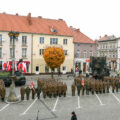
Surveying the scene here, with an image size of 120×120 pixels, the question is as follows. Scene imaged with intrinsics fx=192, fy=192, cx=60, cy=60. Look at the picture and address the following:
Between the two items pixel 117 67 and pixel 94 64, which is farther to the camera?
pixel 117 67

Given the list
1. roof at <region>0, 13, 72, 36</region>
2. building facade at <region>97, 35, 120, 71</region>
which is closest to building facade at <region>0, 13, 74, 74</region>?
roof at <region>0, 13, 72, 36</region>

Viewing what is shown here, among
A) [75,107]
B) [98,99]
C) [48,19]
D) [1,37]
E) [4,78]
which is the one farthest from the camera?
[48,19]

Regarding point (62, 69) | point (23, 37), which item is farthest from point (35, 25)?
point (62, 69)

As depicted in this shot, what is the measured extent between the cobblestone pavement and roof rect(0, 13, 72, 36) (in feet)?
79.0

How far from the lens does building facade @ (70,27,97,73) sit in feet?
148

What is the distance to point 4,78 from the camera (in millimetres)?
25031

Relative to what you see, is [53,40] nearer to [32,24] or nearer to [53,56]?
[32,24]

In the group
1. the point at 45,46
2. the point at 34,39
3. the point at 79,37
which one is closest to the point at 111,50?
the point at 79,37

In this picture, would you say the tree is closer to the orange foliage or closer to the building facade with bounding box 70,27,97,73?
the orange foliage

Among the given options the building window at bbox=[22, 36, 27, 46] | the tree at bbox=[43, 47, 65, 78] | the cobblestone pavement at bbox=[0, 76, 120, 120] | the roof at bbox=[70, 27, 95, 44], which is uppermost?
the roof at bbox=[70, 27, 95, 44]

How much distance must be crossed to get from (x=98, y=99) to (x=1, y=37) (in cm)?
2547

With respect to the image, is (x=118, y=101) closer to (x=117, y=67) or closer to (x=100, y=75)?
(x=100, y=75)

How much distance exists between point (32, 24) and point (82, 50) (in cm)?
1334

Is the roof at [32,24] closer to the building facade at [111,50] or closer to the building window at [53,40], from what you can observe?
the building window at [53,40]
